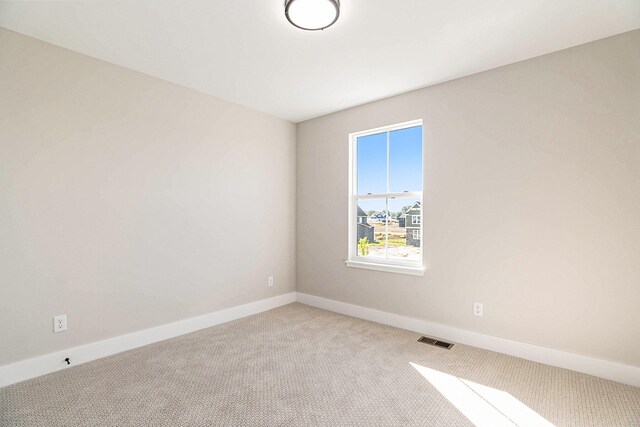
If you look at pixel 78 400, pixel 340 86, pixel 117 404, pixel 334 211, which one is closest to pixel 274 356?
pixel 117 404

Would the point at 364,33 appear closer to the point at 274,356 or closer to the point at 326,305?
the point at 274,356

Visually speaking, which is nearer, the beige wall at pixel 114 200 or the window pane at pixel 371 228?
the beige wall at pixel 114 200

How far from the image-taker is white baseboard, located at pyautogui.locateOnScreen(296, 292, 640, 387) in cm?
230

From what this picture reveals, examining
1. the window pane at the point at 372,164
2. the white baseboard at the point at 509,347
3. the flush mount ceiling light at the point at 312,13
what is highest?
the flush mount ceiling light at the point at 312,13

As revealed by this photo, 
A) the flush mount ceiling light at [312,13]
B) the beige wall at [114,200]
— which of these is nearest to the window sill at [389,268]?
the beige wall at [114,200]

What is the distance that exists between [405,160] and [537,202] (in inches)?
52.6

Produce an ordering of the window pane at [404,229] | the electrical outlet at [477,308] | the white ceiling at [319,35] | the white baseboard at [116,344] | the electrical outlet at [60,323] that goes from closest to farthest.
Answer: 1. the white ceiling at [319,35]
2. the white baseboard at [116,344]
3. the electrical outlet at [60,323]
4. the electrical outlet at [477,308]
5. the window pane at [404,229]

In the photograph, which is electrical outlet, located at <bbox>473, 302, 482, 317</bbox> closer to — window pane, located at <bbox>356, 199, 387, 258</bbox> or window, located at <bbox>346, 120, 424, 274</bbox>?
window, located at <bbox>346, 120, 424, 274</bbox>

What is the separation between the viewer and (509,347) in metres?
2.74

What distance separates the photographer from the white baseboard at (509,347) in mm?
2299

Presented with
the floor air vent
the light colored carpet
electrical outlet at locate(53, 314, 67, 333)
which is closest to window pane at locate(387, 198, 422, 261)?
the floor air vent

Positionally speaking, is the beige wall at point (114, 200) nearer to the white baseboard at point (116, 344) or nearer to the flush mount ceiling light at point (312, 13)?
the white baseboard at point (116, 344)

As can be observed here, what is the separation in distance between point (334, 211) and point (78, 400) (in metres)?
2.91

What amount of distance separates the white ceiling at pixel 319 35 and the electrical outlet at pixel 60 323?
2102mm
